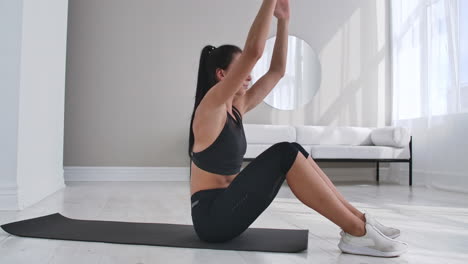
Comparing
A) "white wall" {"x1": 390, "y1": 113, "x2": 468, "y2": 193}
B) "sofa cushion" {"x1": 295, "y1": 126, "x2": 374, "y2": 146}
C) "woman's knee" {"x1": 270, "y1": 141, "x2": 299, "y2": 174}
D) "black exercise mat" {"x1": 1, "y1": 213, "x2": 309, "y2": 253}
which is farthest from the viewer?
"sofa cushion" {"x1": 295, "y1": 126, "x2": 374, "y2": 146}

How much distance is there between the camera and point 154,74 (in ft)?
17.3

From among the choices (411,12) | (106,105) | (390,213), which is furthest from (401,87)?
(106,105)

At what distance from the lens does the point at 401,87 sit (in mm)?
5457

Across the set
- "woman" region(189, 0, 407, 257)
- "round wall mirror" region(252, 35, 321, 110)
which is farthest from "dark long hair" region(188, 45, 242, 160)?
"round wall mirror" region(252, 35, 321, 110)

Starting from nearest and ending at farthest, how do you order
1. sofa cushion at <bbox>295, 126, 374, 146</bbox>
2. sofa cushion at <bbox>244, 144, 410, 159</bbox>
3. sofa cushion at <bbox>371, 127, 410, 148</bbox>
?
sofa cushion at <bbox>244, 144, 410, 159</bbox>, sofa cushion at <bbox>371, 127, 410, 148</bbox>, sofa cushion at <bbox>295, 126, 374, 146</bbox>

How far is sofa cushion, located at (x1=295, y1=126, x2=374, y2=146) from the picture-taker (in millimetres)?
5266

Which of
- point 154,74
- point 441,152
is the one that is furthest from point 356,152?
point 154,74

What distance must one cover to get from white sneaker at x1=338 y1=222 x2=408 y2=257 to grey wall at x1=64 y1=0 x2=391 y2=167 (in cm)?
385

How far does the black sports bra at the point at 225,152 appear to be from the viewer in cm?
153

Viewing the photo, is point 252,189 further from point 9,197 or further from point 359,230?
point 9,197

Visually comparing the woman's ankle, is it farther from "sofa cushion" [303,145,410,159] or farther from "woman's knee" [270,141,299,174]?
"sofa cushion" [303,145,410,159]

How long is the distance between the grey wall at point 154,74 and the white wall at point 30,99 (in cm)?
119

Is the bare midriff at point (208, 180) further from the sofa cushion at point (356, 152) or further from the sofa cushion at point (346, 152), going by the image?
the sofa cushion at point (356, 152)

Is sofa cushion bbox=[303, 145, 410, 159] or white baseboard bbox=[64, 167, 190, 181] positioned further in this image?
white baseboard bbox=[64, 167, 190, 181]
